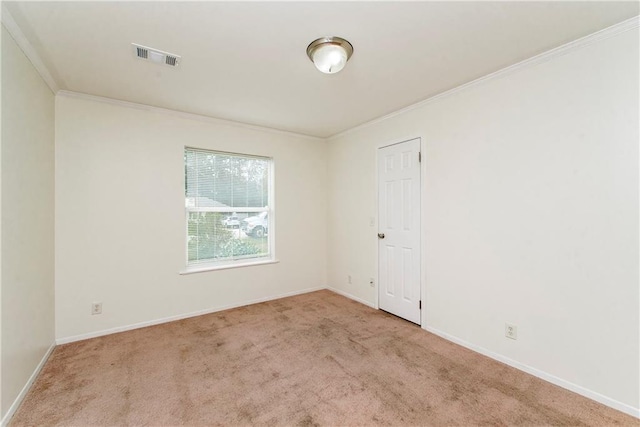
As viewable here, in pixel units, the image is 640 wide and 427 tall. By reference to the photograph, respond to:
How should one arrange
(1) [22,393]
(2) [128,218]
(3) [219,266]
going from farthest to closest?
(3) [219,266]
(2) [128,218]
(1) [22,393]

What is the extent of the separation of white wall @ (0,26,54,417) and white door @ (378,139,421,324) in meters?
3.27

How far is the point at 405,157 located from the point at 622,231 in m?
1.90

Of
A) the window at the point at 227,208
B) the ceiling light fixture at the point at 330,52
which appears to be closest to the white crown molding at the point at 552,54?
the ceiling light fixture at the point at 330,52

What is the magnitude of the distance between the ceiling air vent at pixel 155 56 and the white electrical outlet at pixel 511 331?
11.0 ft

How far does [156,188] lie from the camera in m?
3.22

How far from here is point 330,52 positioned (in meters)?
1.97

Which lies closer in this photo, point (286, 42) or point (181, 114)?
point (286, 42)

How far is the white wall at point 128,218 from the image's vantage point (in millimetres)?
2787

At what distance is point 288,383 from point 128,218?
2.39 metres

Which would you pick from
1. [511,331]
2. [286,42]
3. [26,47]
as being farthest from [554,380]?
[26,47]

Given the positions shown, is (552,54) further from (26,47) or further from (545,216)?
(26,47)

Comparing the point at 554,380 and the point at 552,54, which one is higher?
the point at 552,54

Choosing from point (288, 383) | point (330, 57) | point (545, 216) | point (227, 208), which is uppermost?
point (330, 57)

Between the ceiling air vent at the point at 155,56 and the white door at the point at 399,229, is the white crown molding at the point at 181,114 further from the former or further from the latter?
the white door at the point at 399,229
